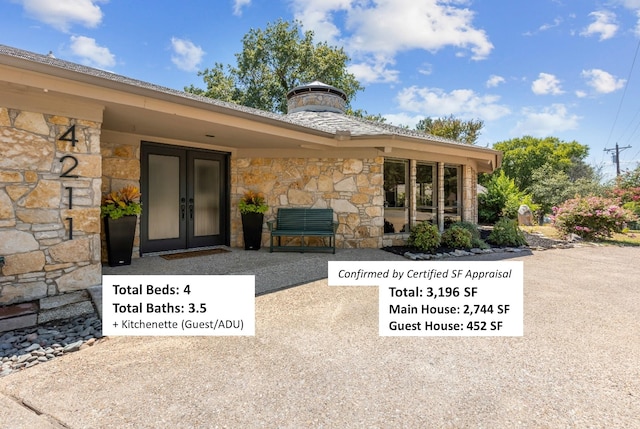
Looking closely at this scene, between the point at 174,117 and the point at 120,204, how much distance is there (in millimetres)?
1794

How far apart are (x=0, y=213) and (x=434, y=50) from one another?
13624 millimetres

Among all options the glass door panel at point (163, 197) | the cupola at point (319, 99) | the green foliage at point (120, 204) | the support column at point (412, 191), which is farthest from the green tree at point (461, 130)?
the green foliage at point (120, 204)

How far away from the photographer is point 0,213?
3.54m

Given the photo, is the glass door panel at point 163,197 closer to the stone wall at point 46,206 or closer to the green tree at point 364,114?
the stone wall at point 46,206

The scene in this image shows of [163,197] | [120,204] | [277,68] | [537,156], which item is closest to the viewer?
[120,204]

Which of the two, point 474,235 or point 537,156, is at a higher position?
point 537,156

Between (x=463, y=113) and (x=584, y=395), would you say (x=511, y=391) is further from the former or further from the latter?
(x=463, y=113)

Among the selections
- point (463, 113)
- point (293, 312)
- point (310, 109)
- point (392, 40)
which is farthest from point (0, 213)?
point (463, 113)

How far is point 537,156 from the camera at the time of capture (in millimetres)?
31078

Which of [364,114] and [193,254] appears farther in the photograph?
[364,114]

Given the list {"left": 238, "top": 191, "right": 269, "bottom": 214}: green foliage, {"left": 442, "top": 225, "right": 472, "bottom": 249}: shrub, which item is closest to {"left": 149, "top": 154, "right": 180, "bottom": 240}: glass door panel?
{"left": 238, "top": 191, "right": 269, "bottom": 214}: green foliage

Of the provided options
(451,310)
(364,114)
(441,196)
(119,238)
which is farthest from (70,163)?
(364,114)

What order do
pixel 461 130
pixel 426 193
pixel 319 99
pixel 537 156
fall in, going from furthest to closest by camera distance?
1. pixel 537 156
2. pixel 461 130
3. pixel 319 99
4. pixel 426 193

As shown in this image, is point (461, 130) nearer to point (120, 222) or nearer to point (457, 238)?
point (457, 238)
